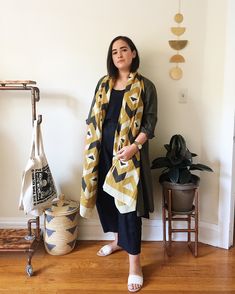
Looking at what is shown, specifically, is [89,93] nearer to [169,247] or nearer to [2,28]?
[2,28]

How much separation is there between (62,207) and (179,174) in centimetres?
81

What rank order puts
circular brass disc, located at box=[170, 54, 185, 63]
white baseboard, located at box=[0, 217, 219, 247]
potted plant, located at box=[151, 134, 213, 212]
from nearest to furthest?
potted plant, located at box=[151, 134, 213, 212]
circular brass disc, located at box=[170, 54, 185, 63]
white baseboard, located at box=[0, 217, 219, 247]

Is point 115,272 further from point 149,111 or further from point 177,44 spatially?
point 177,44

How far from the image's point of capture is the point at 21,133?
2.06m

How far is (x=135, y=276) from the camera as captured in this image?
5.36ft

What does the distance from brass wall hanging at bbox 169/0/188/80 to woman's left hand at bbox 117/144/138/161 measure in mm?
666

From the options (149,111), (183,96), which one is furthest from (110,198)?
(183,96)

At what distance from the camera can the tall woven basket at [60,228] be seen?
1.89 m

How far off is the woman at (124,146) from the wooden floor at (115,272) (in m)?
0.14

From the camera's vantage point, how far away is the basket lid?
190 cm

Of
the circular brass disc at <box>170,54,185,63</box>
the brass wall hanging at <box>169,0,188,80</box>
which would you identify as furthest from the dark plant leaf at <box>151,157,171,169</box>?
the circular brass disc at <box>170,54,185,63</box>

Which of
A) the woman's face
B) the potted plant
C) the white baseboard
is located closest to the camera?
the woman's face

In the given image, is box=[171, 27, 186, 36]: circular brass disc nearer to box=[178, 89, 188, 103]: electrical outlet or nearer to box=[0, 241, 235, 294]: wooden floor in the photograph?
box=[178, 89, 188, 103]: electrical outlet

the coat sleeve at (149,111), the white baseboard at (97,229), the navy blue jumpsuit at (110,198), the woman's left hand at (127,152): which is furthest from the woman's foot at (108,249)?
the coat sleeve at (149,111)
